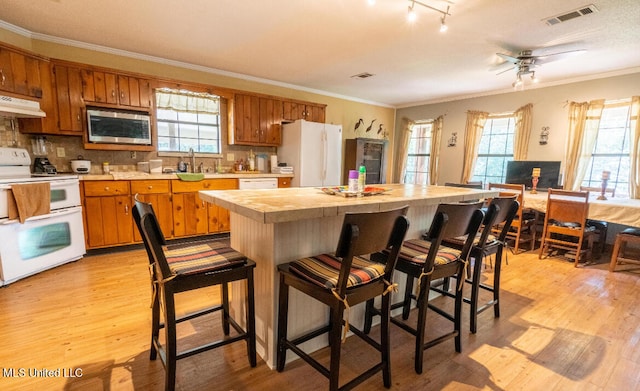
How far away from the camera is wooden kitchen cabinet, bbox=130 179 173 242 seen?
350cm

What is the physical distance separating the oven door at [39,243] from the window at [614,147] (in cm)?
685

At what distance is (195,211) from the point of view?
12.8ft

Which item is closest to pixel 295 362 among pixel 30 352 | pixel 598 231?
pixel 30 352

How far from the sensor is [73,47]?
338 centimetres

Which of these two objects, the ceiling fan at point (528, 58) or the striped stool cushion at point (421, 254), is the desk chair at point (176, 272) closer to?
the striped stool cushion at point (421, 254)

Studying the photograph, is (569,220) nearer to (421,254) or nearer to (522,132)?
(522,132)

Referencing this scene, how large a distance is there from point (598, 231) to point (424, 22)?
364cm

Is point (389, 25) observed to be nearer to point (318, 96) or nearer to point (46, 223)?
point (318, 96)

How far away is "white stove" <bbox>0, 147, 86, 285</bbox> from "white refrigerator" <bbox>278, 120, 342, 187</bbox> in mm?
2797

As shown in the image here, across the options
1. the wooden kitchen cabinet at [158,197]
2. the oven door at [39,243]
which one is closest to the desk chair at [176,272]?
the oven door at [39,243]

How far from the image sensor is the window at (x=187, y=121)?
4.07m

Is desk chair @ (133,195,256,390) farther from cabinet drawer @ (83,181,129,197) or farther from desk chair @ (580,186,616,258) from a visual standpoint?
desk chair @ (580,186,616,258)

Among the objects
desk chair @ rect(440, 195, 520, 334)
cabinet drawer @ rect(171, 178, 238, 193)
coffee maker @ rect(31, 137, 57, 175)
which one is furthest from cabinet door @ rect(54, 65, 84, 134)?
desk chair @ rect(440, 195, 520, 334)

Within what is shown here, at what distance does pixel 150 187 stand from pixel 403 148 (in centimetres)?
530
